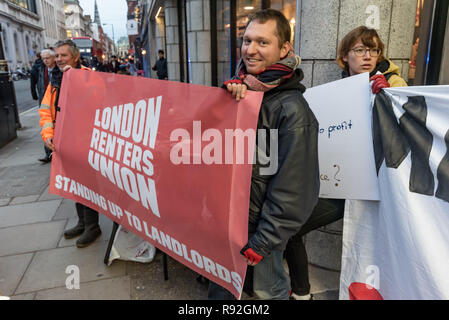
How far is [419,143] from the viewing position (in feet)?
6.27

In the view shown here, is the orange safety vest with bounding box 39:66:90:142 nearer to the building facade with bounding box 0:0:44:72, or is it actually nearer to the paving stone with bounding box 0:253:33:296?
the paving stone with bounding box 0:253:33:296

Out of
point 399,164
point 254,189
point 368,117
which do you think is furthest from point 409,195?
point 254,189

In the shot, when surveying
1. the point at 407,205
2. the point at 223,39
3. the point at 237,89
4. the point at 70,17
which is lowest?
the point at 407,205

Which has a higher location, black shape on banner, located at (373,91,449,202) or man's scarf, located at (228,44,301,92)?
man's scarf, located at (228,44,301,92)

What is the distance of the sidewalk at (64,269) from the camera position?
276 centimetres

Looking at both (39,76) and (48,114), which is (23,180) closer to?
(39,76)

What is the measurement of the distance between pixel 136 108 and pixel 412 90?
185 cm

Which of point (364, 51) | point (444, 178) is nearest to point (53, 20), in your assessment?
point (364, 51)

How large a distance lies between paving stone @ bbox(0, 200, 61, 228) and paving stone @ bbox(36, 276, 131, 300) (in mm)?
1650

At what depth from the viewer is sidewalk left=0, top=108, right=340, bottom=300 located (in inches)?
109

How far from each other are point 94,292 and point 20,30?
64503 mm

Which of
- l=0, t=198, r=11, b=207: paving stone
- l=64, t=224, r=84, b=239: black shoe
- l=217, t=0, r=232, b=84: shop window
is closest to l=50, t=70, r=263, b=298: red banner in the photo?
l=64, t=224, r=84, b=239: black shoe

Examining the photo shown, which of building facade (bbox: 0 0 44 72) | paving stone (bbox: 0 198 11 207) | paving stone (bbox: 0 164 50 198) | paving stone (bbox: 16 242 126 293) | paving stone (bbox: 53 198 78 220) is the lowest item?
paving stone (bbox: 16 242 126 293)
